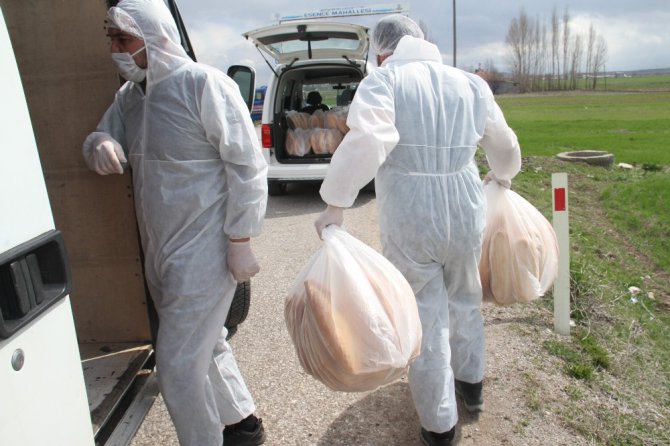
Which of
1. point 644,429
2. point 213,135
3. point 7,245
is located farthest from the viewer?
point 644,429

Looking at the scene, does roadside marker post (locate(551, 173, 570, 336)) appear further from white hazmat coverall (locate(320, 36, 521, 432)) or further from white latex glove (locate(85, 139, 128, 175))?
white latex glove (locate(85, 139, 128, 175))

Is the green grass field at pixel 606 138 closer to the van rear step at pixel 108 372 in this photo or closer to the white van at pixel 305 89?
the white van at pixel 305 89

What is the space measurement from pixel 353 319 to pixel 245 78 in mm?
2904

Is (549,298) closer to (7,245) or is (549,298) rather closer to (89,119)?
(89,119)

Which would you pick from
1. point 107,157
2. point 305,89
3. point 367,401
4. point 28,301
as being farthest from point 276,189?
point 28,301

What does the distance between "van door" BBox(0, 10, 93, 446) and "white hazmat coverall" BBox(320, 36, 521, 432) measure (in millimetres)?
1253

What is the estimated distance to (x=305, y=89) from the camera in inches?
368

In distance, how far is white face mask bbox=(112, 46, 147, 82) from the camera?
2.23 meters

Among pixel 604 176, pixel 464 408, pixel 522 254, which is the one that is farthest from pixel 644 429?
pixel 604 176

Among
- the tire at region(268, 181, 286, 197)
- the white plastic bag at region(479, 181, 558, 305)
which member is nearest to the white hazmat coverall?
the white plastic bag at region(479, 181, 558, 305)

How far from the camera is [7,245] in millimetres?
A: 1193

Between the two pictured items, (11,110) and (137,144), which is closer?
(11,110)

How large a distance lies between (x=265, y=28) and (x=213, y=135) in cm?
450

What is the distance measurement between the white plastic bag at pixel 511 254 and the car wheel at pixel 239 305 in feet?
4.98
